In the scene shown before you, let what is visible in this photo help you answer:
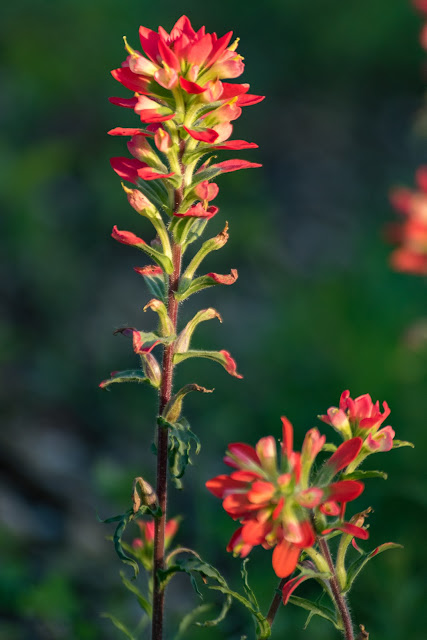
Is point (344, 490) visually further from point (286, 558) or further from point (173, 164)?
point (173, 164)

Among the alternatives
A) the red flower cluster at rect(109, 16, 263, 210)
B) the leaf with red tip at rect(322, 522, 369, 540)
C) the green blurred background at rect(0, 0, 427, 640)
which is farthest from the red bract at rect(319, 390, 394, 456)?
the green blurred background at rect(0, 0, 427, 640)

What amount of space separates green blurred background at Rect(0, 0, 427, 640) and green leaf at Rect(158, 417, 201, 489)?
27.2 inches

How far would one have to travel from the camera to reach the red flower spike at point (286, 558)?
0.86 metres

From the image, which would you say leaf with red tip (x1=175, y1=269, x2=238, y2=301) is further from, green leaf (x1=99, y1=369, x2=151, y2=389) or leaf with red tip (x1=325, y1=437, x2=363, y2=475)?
leaf with red tip (x1=325, y1=437, x2=363, y2=475)

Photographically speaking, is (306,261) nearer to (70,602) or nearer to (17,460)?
(17,460)

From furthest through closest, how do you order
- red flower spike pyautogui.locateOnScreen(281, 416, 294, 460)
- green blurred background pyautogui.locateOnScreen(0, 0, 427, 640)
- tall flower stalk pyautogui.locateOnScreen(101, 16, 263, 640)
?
green blurred background pyautogui.locateOnScreen(0, 0, 427, 640) → tall flower stalk pyautogui.locateOnScreen(101, 16, 263, 640) → red flower spike pyautogui.locateOnScreen(281, 416, 294, 460)

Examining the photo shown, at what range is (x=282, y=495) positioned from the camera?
0.89 metres

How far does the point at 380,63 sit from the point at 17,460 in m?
4.90

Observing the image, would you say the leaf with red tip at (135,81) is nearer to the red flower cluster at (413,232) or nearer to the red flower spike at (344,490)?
the red flower spike at (344,490)

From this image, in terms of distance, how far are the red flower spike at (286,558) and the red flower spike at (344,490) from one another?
0.08 m

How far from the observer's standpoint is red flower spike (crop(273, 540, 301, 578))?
33.9 inches

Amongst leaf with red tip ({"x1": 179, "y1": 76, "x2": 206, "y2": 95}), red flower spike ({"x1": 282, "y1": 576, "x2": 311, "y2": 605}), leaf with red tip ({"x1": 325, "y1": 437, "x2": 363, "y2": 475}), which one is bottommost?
red flower spike ({"x1": 282, "y1": 576, "x2": 311, "y2": 605})

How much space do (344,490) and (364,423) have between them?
0.12 metres

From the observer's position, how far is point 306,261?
431cm
